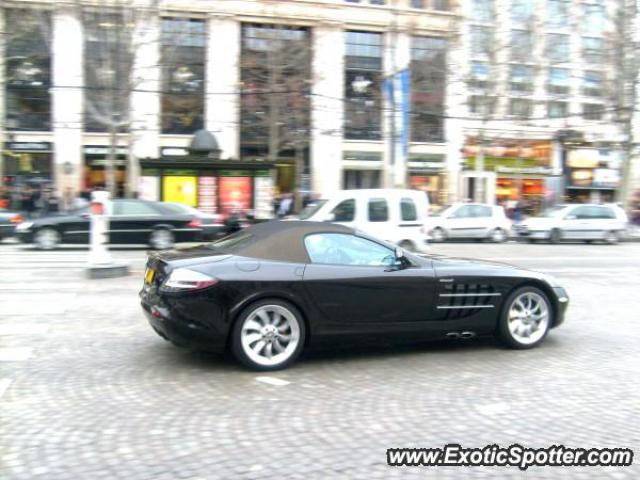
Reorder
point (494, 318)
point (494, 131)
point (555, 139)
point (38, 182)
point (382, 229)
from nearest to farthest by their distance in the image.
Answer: point (494, 318), point (382, 229), point (38, 182), point (555, 139), point (494, 131)

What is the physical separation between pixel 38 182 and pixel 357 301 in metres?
32.3

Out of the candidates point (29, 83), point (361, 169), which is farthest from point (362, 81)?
point (29, 83)

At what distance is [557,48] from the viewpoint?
36188mm

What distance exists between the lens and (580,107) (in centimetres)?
4400

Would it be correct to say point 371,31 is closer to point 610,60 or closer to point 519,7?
point 519,7

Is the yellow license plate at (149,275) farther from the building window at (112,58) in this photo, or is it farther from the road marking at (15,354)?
the building window at (112,58)

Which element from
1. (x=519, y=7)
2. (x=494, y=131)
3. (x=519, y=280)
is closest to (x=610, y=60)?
(x=519, y=7)

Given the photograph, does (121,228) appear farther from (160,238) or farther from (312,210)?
(312,210)

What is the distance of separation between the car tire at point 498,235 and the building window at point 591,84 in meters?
14.2

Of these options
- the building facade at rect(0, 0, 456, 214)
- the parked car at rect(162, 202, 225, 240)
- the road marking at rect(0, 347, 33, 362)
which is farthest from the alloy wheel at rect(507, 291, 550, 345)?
the building facade at rect(0, 0, 456, 214)

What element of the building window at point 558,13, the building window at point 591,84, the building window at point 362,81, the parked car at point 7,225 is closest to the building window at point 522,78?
the building window at point 558,13

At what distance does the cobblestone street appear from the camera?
3.75m

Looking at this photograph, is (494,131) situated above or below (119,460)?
above

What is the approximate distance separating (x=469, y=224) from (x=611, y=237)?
5459 millimetres
